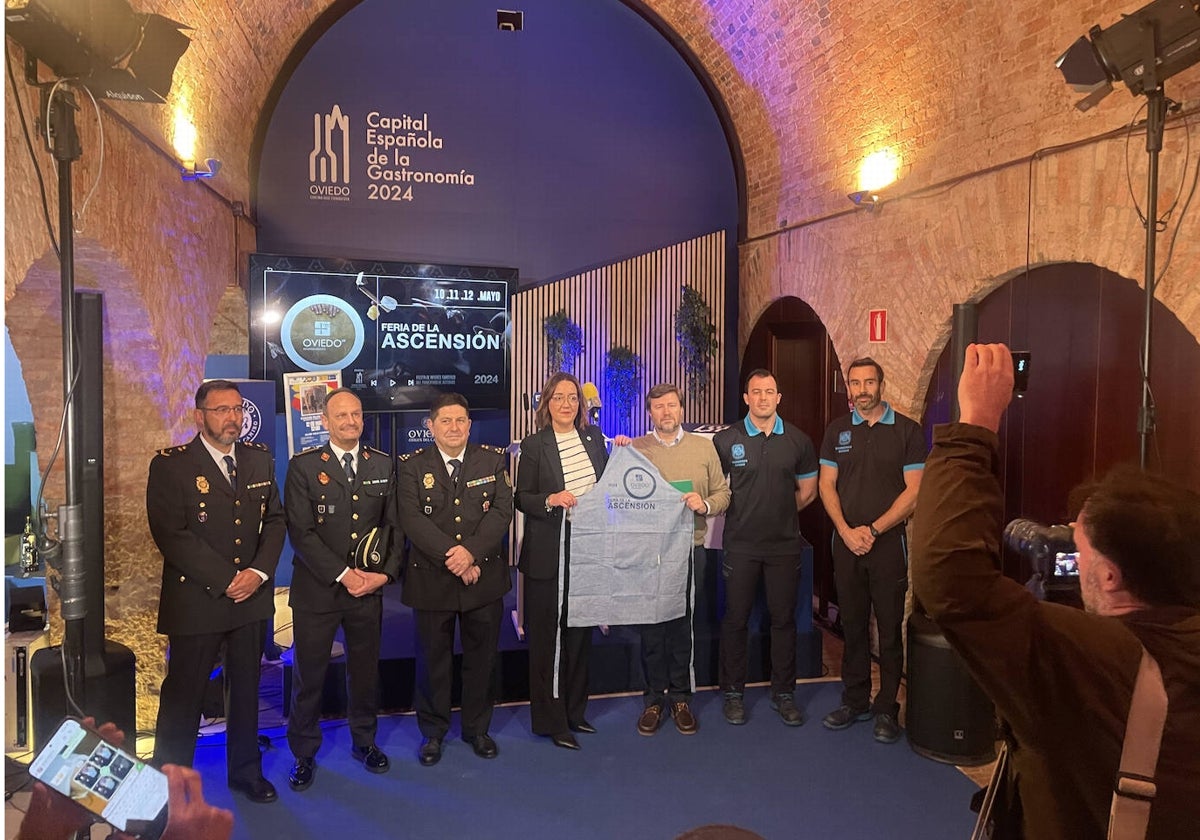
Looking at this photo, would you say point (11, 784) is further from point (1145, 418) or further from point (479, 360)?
point (479, 360)

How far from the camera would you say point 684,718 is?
4547 millimetres

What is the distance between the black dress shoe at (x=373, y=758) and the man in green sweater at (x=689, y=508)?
4.35 ft

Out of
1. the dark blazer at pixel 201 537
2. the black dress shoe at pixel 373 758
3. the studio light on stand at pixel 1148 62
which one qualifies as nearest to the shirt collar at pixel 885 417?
the studio light on stand at pixel 1148 62

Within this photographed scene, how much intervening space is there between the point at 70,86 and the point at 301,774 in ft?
9.69

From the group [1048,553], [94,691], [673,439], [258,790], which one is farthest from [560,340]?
[1048,553]

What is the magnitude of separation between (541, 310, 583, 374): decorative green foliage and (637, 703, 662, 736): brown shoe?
3733mm

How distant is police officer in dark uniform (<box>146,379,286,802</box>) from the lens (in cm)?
364

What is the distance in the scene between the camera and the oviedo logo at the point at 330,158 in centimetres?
726

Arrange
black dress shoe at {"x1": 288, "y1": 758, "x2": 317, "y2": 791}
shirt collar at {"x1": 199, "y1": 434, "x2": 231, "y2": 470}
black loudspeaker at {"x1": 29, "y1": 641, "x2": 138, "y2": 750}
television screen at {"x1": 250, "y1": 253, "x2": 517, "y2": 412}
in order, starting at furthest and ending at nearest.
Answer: television screen at {"x1": 250, "y1": 253, "x2": 517, "y2": 412}, black dress shoe at {"x1": 288, "y1": 758, "x2": 317, "y2": 791}, shirt collar at {"x1": 199, "y1": 434, "x2": 231, "y2": 470}, black loudspeaker at {"x1": 29, "y1": 641, "x2": 138, "y2": 750}

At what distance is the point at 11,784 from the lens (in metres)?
1.81

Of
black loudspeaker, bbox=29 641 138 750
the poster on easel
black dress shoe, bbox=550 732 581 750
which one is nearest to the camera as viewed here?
black loudspeaker, bbox=29 641 138 750

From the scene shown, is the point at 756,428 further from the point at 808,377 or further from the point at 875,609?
the point at 808,377

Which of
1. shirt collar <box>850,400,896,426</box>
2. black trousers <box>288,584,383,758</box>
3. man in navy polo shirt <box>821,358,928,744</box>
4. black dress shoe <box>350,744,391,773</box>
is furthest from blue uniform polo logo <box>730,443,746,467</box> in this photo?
black dress shoe <box>350,744,391,773</box>

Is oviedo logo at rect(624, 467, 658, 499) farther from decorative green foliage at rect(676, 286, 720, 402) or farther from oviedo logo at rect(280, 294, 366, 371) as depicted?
decorative green foliage at rect(676, 286, 720, 402)
